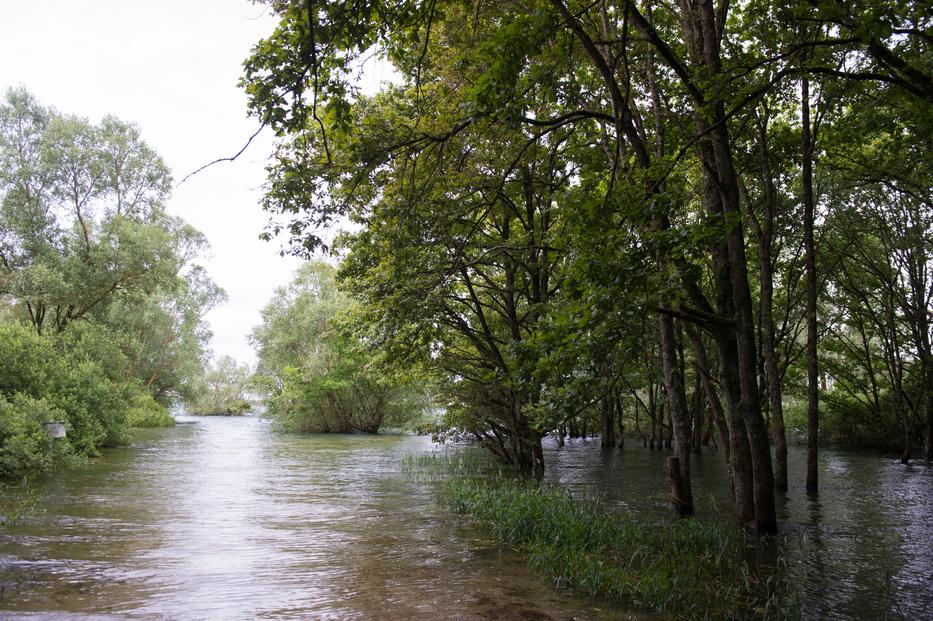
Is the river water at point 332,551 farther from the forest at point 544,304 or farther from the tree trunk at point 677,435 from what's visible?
the tree trunk at point 677,435

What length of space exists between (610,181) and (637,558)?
4.84 meters

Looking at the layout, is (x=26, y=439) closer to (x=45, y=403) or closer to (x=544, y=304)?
(x=45, y=403)

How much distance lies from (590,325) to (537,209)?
1214cm

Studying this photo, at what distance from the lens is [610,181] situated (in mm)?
8023

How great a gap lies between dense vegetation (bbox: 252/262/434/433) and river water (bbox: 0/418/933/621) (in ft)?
76.6

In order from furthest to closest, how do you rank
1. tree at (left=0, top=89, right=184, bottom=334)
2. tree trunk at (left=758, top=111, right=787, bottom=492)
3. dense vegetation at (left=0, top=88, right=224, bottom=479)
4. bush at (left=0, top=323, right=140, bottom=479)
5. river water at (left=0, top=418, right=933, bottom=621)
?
tree at (left=0, top=89, right=184, bottom=334), dense vegetation at (left=0, top=88, right=224, bottom=479), tree trunk at (left=758, top=111, right=787, bottom=492), bush at (left=0, top=323, right=140, bottom=479), river water at (left=0, top=418, right=933, bottom=621)

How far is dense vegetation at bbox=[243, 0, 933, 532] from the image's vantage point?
656 centimetres

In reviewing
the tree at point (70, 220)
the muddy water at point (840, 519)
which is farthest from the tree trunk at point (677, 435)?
the tree at point (70, 220)

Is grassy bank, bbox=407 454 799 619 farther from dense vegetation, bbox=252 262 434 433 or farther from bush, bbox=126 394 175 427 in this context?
bush, bbox=126 394 175 427

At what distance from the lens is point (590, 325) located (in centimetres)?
688

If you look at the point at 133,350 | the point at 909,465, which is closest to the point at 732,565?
the point at 909,465

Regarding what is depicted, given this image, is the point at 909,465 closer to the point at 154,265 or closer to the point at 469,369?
the point at 469,369

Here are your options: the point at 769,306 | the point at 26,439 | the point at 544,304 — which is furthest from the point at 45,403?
the point at 769,306

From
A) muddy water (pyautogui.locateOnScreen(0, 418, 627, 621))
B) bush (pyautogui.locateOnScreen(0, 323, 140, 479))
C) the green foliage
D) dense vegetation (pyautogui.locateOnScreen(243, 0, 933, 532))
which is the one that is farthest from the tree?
the green foliage
